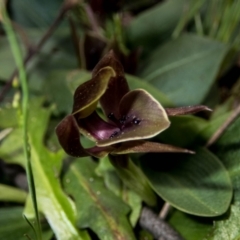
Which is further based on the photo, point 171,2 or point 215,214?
point 171,2

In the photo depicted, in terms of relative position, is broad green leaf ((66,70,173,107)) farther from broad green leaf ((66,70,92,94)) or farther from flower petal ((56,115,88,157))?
flower petal ((56,115,88,157))

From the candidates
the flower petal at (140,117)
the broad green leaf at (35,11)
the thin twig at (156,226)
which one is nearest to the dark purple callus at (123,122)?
the flower petal at (140,117)

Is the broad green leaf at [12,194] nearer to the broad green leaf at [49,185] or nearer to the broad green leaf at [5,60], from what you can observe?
the broad green leaf at [49,185]

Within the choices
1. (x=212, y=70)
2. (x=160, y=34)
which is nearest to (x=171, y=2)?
(x=160, y=34)

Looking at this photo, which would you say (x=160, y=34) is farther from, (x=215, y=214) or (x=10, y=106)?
(x=215, y=214)

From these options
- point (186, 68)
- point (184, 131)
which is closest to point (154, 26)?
point (186, 68)
